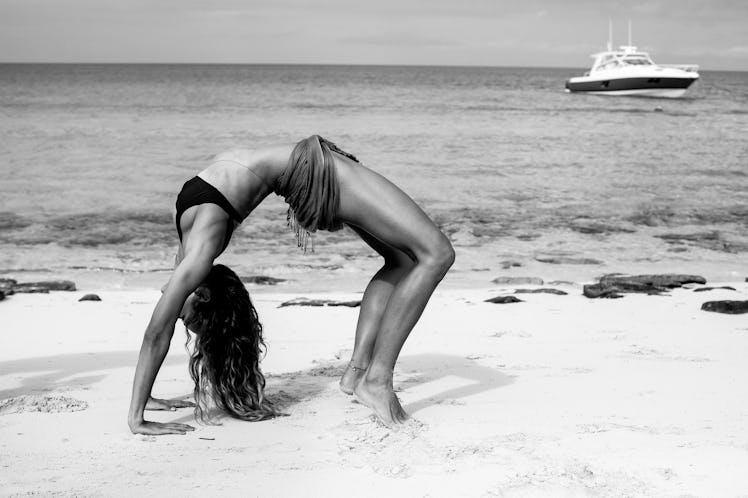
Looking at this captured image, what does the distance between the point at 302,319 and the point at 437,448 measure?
282 centimetres

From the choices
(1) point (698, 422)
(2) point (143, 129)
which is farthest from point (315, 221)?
(2) point (143, 129)

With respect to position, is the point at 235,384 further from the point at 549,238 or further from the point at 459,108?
the point at 459,108

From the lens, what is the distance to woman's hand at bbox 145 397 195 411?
12.5 ft

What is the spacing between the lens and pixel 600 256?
9.77 meters

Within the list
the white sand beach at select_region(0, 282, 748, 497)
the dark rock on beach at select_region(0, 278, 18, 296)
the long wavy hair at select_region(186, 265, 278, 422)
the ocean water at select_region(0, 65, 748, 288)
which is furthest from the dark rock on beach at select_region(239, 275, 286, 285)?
the long wavy hair at select_region(186, 265, 278, 422)

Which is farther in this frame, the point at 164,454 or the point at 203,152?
the point at 203,152

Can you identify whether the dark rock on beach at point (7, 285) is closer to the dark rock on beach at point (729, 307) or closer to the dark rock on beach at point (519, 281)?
the dark rock on beach at point (519, 281)

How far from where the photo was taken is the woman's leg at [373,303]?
3.81 m

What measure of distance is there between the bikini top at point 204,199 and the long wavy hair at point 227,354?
0.85ft

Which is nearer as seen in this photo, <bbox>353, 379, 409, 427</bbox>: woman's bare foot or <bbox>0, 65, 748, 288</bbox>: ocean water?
<bbox>353, 379, 409, 427</bbox>: woman's bare foot

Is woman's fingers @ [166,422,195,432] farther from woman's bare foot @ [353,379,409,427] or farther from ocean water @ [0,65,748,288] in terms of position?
ocean water @ [0,65,748,288]

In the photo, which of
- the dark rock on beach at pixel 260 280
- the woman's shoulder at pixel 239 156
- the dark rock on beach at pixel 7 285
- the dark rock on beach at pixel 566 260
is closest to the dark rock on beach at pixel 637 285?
the dark rock on beach at pixel 566 260

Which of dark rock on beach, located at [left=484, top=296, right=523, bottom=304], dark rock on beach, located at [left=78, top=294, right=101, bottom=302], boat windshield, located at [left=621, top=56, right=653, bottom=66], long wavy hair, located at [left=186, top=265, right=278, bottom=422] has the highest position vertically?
boat windshield, located at [left=621, top=56, right=653, bottom=66]

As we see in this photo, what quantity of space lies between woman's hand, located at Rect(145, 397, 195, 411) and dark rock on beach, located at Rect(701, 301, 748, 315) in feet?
12.4
